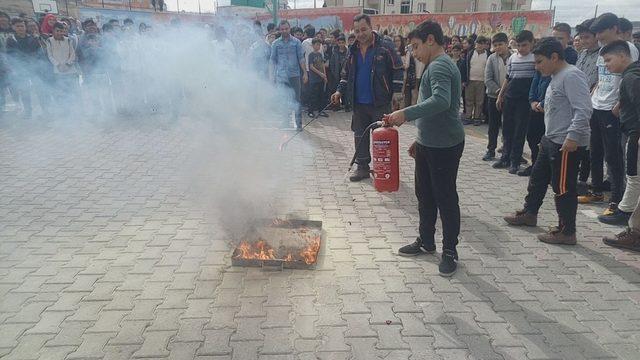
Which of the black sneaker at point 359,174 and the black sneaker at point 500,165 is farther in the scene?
the black sneaker at point 500,165

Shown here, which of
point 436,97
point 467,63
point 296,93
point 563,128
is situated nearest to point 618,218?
point 563,128

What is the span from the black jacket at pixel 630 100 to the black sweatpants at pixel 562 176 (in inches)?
28.3

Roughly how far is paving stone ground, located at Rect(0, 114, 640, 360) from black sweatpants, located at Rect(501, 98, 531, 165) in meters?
1.24

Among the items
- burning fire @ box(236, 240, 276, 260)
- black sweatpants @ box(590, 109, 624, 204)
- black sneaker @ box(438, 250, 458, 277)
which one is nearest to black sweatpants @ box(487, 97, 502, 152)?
black sweatpants @ box(590, 109, 624, 204)

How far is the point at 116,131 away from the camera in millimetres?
8812

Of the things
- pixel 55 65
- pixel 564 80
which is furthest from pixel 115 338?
pixel 55 65

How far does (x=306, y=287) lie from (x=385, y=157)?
1.45 m

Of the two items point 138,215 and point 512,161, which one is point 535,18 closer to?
point 512,161

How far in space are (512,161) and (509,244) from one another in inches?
111

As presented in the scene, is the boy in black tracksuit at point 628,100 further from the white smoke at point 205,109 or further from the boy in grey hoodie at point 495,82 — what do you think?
the white smoke at point 205,109

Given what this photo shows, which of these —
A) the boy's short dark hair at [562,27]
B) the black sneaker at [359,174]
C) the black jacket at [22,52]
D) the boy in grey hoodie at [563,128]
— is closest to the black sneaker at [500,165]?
the boy's short dark hair at [562,27]

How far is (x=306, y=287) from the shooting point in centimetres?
346

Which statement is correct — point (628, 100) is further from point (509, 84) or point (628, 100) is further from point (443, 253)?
point (443, 253)

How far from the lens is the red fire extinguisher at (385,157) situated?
3.93 meters
